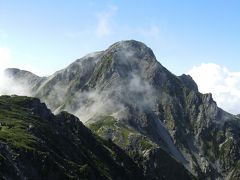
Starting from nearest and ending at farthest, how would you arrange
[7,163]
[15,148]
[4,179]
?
[4,179] < [7,163] < [15,148]

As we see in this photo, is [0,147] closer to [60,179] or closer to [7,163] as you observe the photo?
[7,163]

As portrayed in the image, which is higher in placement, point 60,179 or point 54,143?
point 54,143

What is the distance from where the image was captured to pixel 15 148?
154 m

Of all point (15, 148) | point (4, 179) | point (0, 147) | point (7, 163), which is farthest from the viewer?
point (15, 148)

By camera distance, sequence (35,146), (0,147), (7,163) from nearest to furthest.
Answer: (7,163) < (0,147) < (35,146)

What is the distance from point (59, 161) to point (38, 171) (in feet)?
71.3


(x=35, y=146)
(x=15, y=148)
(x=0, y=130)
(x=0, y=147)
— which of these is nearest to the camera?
(x=0, y=147)

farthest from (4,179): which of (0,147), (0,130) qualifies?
(0,130)

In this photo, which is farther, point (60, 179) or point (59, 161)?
point (59, 161)

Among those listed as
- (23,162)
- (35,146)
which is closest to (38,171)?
(23,162)

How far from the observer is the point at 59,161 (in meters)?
177

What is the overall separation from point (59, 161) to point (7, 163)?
4543cm

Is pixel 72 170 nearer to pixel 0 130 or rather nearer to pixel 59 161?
pixel 59 161

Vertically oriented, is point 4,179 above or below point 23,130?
below
